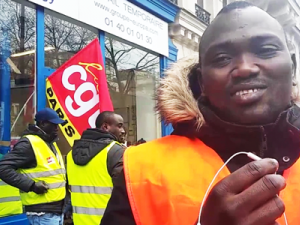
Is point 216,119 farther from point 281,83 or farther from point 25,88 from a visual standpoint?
point 25,88

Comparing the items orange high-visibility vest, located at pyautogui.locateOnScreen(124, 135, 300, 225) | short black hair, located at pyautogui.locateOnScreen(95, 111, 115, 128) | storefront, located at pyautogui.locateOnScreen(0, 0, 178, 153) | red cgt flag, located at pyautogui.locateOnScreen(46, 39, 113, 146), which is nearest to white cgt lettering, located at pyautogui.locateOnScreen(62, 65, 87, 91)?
red cgt flag, located at pyautogui.locateOnScreen(46, 39, 113, 146)

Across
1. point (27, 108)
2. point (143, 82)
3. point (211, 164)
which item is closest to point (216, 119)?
point (211, 164)

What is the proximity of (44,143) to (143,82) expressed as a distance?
442 centimetres

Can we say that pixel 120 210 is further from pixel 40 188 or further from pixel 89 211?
pixel 40 188

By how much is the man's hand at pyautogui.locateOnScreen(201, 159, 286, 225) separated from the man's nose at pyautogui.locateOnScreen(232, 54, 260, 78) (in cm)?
31

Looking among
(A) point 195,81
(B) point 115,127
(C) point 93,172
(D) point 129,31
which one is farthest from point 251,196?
(D) point 129,31

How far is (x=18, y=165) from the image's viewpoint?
3732 mm

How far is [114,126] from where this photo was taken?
3.89 metres

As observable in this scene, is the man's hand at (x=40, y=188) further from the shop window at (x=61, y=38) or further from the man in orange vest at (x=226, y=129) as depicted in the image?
the man in orange vest at (x=226, y=129)

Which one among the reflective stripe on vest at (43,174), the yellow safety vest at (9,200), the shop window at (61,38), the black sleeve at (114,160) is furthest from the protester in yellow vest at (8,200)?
the shop window at (61,38)

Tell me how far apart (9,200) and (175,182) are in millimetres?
3601

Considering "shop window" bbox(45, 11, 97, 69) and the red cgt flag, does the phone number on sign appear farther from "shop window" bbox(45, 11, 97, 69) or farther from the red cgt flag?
the red cgt flag

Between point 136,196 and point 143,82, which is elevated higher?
point 143,82

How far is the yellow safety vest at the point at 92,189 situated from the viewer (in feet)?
10.9
